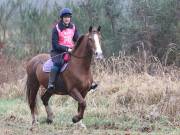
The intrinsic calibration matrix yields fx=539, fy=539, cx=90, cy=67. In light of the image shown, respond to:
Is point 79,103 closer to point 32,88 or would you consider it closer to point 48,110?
point 48,110

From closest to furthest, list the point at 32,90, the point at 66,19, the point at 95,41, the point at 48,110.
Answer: the point at 95,41
the point at 66,19
the point at 48,110
the point at 32,90

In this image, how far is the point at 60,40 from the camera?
39.8 feet

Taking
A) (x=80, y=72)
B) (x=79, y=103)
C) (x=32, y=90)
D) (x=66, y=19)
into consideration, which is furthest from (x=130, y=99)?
(x=66, y=19)

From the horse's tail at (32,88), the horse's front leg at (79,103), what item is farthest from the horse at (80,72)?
the horse's tail at (32,88)

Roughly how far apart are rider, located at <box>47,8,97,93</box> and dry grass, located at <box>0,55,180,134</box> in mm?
1232

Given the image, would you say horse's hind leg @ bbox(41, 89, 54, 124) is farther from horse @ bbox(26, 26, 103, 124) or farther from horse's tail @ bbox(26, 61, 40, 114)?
horse @ bbox(26, 26, 103, 124)

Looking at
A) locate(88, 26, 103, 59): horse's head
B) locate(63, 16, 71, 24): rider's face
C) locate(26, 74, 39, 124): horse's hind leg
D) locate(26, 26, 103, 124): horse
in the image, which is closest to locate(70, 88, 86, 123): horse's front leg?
locate(26, 26, 103, 124): horse

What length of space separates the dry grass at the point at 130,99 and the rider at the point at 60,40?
4.04 ft

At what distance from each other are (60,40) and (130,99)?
297 centimetres

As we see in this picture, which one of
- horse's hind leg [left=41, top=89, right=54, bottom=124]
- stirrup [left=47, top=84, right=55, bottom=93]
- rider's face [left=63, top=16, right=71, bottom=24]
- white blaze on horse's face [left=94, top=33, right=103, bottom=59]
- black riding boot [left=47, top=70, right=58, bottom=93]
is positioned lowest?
horse's hind leg [left=41, top=89, right=54, bottom=124]

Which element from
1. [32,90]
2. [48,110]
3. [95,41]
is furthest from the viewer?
[32,90]

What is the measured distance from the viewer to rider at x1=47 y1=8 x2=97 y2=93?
1198cm

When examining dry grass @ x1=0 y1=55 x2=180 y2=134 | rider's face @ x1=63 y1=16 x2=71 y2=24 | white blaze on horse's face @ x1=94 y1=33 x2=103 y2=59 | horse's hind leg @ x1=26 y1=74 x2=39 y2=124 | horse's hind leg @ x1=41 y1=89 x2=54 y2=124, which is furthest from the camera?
horse's hind leg @ x1=26 y1=74 x2=39 y2=124

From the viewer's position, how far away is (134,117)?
12453 mm
